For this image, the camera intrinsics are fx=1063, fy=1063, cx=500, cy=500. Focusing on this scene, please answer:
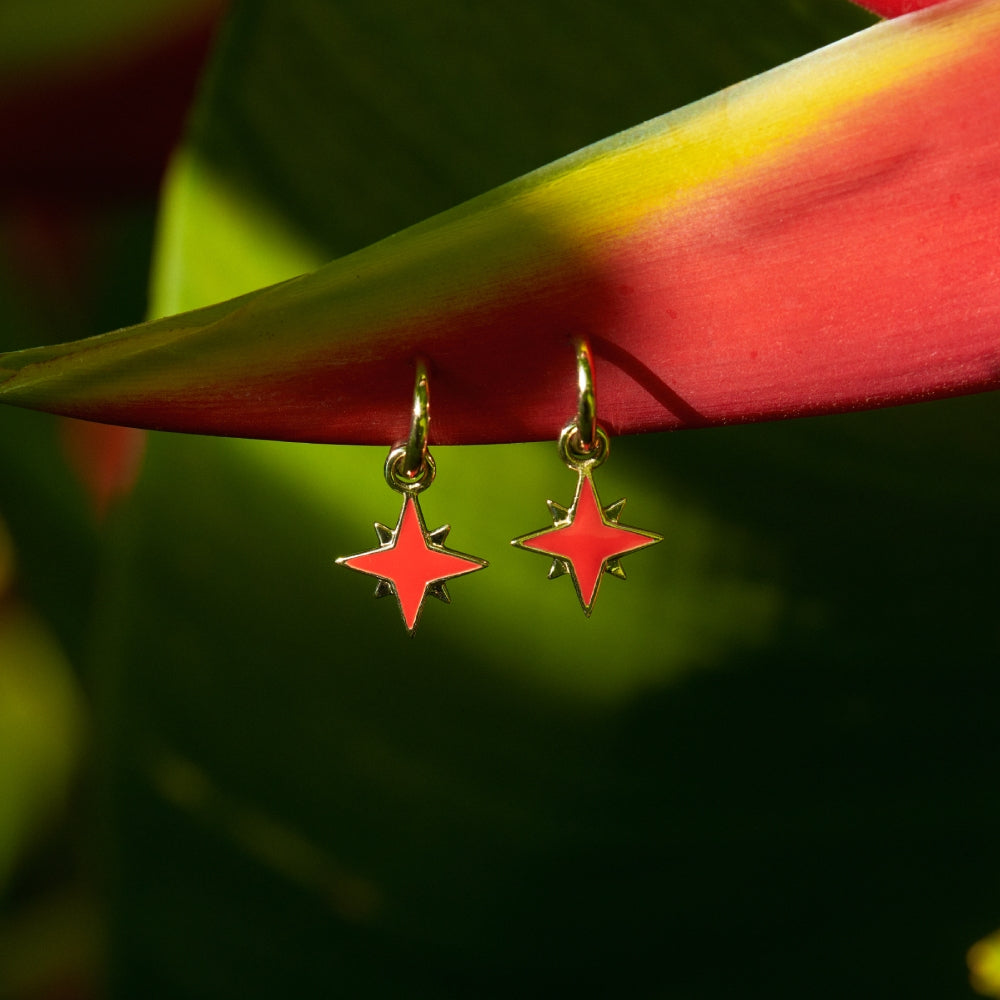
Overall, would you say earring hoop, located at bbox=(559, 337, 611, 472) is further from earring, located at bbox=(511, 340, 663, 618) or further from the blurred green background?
the blurred green background

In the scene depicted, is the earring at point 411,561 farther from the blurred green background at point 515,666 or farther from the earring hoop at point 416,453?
the blurred green background at point 515,666

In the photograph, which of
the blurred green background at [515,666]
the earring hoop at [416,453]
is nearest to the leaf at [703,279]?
the earring hoop at [416,453]

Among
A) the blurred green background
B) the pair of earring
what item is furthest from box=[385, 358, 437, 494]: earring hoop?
the blurred green background

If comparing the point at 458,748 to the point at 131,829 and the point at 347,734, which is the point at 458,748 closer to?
the point at 347,734

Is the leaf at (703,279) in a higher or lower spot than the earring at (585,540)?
higher

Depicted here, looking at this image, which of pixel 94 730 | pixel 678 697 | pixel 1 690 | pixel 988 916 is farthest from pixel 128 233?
pixel 988 916

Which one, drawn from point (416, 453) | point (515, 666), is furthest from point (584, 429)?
point (515, 666)
